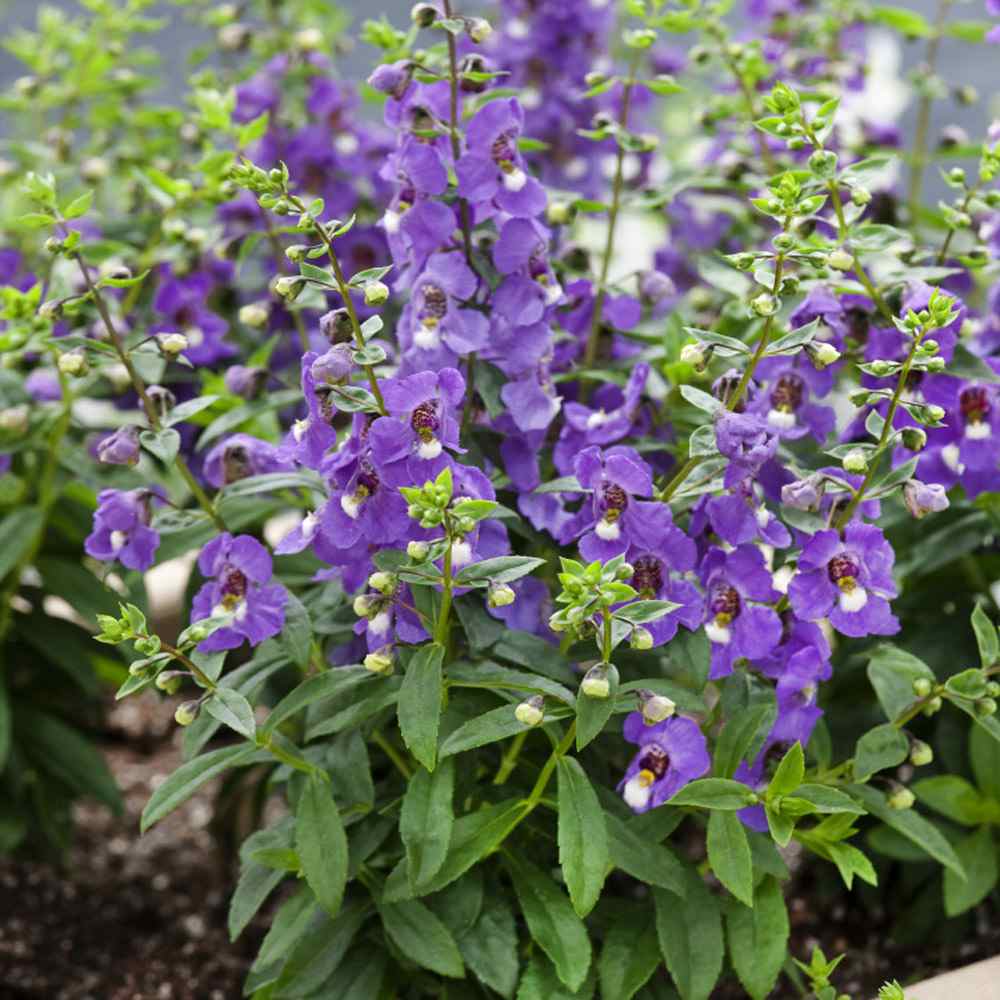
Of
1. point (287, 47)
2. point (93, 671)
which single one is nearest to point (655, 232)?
point (287, 47)

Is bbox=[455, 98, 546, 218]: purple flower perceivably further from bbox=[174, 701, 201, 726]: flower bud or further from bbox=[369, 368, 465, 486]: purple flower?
bbox=[174, 701, 201, 726]: flower bud

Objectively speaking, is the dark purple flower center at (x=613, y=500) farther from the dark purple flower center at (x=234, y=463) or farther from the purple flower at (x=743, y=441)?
the dark purple flower center at (x=234, y=463)

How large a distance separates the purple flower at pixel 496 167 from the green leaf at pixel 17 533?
Answer: 0.63m

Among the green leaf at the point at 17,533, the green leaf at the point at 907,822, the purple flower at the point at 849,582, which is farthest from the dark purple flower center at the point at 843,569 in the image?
the green leaf at the point at 17,533

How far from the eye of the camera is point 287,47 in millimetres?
1889

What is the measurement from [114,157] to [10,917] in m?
0.97

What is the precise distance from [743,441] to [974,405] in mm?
336

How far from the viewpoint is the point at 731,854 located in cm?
107

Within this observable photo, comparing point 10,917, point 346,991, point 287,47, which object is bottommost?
point 10,917

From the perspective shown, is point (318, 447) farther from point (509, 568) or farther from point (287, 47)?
point (287, 47)

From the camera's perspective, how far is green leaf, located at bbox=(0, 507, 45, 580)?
1475mm

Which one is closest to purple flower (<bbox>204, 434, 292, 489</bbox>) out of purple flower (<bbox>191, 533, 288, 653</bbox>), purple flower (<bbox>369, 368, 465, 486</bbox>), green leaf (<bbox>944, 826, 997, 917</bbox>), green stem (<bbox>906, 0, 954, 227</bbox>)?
purple flower (<bbox>191, 533, 288, 653</bbox>)

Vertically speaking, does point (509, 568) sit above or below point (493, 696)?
above

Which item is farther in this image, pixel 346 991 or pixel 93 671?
pixel 93 671
